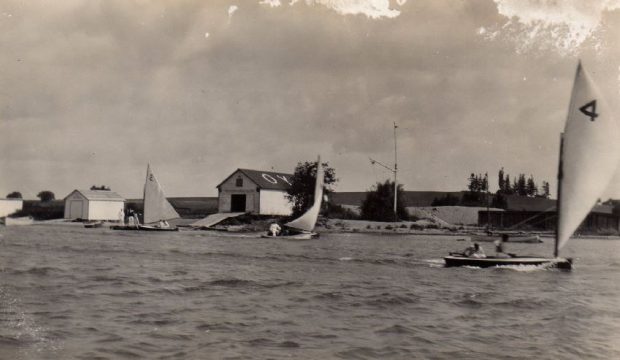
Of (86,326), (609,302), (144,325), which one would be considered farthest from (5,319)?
(609,302)

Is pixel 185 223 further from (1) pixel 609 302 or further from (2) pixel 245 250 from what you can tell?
(1) pixel 609 302

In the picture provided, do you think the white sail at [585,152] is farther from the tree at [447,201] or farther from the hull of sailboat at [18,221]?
the tree at [447,201]

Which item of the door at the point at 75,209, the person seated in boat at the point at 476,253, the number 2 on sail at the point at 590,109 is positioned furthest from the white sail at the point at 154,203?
the number 2 on sail at the point at 590,109

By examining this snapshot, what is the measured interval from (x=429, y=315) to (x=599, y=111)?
6.91 meters

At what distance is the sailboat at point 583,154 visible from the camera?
15922 mm

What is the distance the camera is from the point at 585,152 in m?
16.6

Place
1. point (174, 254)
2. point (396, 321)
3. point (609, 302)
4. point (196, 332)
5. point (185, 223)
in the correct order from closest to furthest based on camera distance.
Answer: point (196, 332) → point (396, 321) → point (609, 302) → point (174, 254) → point (185, 223)

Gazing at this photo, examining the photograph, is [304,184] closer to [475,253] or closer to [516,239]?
[516,239]

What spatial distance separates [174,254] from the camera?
3244 centimetres

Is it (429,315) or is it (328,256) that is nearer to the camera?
(429,315)

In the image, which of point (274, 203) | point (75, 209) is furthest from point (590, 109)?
point (75, 209)

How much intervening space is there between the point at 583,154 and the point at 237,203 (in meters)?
55.0

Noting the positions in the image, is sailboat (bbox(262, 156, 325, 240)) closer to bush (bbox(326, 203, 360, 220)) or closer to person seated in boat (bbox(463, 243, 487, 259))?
bush (bbox(326, 203, 360, 220))

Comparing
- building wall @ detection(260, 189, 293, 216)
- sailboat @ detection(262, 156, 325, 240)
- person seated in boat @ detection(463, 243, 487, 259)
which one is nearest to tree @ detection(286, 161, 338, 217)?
building wall @ detection(260, 189, 293, 216)
